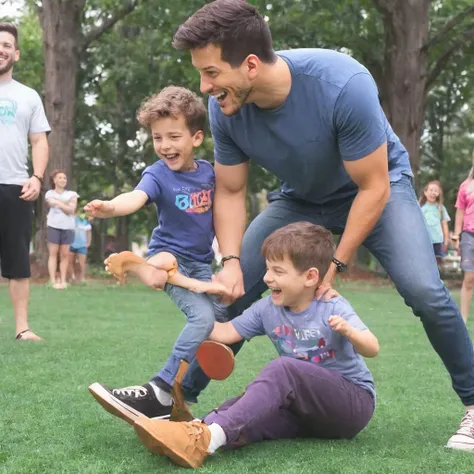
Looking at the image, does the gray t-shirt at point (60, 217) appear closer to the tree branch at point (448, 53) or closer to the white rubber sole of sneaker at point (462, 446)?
the tree branch at point (448, 53)

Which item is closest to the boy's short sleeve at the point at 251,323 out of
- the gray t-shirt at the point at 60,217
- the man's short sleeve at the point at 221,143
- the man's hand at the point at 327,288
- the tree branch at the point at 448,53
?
the man's hand at the point at 327,288

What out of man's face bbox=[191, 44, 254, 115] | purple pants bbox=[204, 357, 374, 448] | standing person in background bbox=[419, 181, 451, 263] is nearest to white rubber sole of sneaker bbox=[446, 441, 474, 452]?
purple pants bbox=[204, 357, 374, 448]

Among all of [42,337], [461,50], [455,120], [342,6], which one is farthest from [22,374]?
[455,120]

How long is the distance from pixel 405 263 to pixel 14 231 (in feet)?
12.5

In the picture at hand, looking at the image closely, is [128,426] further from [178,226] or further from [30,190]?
[30,190]

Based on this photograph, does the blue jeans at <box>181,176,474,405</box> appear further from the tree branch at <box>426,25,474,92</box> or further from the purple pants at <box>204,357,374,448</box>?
the tree branch at <box>426,25,474,92</box>

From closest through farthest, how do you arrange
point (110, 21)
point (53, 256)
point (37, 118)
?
1. point (37, 118)
2. point (53, 256)
3. point (110, 21)

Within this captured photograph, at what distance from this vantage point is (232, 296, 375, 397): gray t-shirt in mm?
3520

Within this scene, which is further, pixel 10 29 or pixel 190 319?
pixel 10 29

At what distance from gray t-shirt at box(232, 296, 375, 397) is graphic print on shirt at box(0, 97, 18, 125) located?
351cm

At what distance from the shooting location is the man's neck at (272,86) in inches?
134

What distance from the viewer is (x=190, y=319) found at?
388cm

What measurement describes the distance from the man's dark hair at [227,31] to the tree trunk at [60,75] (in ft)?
46.1

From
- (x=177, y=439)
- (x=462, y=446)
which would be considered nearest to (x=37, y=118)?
(x=177, y=439)
